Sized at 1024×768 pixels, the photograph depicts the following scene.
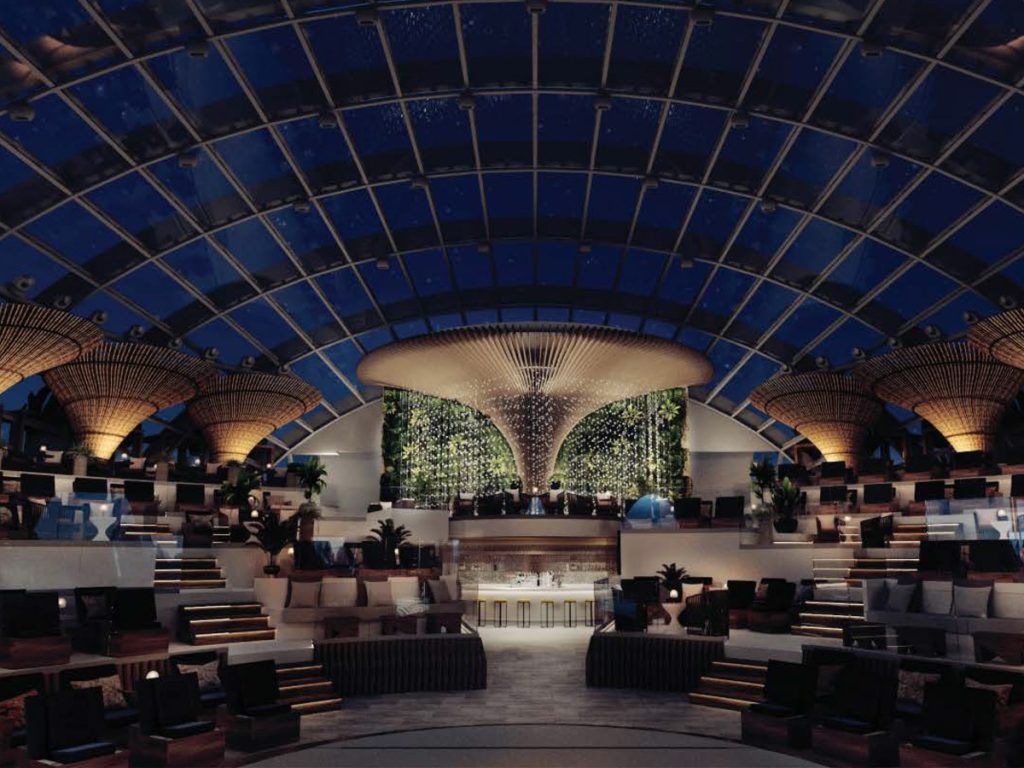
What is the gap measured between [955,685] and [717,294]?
21039 mm

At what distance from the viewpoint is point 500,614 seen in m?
20.0

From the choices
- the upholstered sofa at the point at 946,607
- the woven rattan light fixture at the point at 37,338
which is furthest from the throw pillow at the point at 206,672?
the woven rattan light fixture at the point at 37,338

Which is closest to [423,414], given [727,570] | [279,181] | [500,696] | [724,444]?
[724,444]

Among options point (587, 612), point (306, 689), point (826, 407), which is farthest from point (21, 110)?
point (826, 407)

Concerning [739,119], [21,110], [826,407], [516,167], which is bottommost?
[826,407]

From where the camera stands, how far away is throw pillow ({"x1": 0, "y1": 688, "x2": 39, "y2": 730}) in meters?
8.13

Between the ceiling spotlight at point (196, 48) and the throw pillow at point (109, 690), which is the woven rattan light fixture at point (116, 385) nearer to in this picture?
the ceiling spotlight at point (196, 48)

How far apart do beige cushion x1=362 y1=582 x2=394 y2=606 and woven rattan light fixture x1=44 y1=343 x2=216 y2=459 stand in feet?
38.8

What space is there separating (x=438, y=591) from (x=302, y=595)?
85.2 inches

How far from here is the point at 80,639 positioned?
34.6ft

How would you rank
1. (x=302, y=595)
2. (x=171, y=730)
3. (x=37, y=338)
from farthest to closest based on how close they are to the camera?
(x=37, y=338), (x=302, y=595), (x=171, y=730)

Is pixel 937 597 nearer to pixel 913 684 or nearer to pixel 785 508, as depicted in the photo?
pixel 913 684

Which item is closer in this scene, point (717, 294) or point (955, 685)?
point (955, 685)

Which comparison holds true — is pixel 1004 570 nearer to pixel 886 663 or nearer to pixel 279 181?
pixel 886 663
